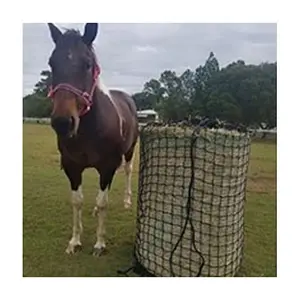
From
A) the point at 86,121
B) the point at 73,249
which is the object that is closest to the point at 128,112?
the point at 86,121

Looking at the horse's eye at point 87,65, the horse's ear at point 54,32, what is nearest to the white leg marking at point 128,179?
the horse's eye at point 87,65

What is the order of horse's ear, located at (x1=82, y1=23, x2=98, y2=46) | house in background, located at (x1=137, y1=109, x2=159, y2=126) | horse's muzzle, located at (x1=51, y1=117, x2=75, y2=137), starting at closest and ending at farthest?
horse's muzzle, located at (x1=51, y1=117, x2=75, y2=137) < horse's ear, located at (x1=82, y1=23, x2=98, y2=46) < house in background, located at (x1=137, y1=109, x2=159, y2=126)

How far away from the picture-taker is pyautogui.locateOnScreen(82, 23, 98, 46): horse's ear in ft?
6.08

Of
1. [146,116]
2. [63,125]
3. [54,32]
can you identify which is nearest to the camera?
[63,125]

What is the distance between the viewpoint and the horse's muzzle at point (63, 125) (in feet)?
5.75

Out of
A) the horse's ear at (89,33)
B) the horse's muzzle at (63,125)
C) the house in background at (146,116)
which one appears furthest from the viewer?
the house in background at (146,116)

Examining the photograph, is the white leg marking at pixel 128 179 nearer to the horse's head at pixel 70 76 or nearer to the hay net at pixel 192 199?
the hay net at pixel 192 199

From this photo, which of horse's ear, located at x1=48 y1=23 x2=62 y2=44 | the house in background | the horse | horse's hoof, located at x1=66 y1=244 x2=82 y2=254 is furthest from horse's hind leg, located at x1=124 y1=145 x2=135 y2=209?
horse's ear, located at x1=48 y1=23 x2=62 y2=44

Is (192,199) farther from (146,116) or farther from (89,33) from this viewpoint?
(89,33)

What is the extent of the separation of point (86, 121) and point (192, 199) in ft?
1.46

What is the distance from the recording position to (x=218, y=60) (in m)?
1.95

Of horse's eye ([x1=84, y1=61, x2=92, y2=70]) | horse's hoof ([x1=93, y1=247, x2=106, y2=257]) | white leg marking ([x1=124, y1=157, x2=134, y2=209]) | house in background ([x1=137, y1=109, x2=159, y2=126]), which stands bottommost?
horse's hoof ([x1=93, y1=247, x2=106, y2=257])

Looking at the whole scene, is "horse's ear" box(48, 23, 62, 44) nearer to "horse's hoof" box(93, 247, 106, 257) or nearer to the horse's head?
the horse's head

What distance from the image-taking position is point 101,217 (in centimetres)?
204
